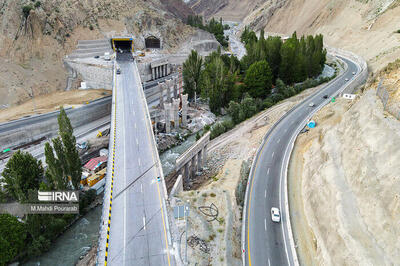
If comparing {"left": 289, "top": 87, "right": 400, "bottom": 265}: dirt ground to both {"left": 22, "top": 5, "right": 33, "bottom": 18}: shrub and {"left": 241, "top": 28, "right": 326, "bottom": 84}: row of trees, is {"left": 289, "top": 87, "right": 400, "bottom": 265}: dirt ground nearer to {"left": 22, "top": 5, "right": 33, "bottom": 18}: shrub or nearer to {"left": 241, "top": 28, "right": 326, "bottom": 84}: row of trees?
{"left": 241, "top": 28, "right": 326, "bottom": 84}: row of trees

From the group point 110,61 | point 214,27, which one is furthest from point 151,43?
point 214,27

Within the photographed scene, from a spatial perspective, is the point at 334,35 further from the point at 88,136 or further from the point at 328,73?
the point at 88,136

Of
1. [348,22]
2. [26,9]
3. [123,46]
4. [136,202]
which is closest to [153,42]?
[123,46]

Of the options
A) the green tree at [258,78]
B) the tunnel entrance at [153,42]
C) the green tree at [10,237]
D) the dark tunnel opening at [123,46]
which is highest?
the tunnel entrance at [153,42]

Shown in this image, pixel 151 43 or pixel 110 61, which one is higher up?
pixel 151 43

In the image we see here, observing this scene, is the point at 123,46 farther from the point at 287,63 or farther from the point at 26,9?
the point at 287,63

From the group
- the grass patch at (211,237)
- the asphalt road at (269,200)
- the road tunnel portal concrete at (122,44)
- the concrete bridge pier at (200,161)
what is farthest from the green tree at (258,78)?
the grass patch at (211,237)

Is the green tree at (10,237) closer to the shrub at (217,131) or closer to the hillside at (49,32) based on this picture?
the shrub at (217,131)
